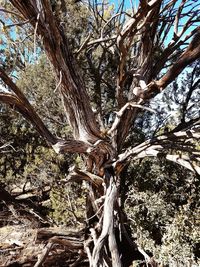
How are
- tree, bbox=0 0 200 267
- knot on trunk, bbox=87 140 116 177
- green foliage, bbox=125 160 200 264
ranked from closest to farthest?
1. tree, bbox=0 0 200 267
2. knot on trunk, bbox=87 140 116 177
3. green foliage, bbox=125 160 200 264

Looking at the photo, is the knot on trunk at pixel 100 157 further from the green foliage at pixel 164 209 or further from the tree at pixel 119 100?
the green foliage at pixel 164 209

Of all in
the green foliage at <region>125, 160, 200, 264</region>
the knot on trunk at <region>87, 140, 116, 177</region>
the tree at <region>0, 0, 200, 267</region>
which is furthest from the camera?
the green foliage at <region>125, 160, 200, 264</region>

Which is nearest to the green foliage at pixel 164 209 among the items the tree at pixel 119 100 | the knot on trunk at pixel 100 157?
the tree at pixel 119 100

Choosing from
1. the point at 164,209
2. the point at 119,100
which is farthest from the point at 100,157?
the point at 164,209

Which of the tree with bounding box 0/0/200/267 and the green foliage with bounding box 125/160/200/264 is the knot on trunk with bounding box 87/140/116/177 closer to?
the tree with bounding box 0/0/200/267

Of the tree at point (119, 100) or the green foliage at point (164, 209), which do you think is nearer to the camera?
the tree at point (119, 100)

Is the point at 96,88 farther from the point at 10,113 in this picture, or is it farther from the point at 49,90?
the point at 10,113

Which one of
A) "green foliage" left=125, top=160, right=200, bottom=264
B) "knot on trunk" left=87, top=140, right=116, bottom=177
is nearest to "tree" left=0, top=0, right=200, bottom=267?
"knot on trunk" left=87, top=140, right=116, bottom=177

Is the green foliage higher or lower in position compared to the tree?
lower

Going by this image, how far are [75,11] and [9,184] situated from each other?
5.47m

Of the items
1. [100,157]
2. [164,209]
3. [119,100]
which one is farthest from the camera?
[164,209]

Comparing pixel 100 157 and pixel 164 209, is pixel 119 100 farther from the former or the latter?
pixel 164 209

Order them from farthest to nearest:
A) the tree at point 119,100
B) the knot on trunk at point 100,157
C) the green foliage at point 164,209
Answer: the green foliage at point 164,209 → the knot on trunk at point 100,157 → the tree at point 119,100

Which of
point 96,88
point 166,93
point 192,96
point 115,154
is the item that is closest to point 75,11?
point 96,88
